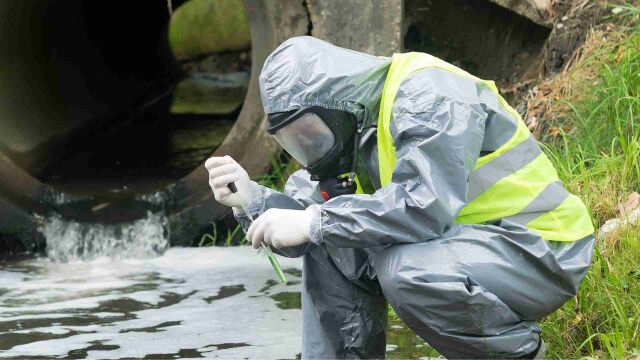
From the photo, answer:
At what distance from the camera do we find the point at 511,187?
3.48 meters

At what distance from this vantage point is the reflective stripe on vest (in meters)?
3.46

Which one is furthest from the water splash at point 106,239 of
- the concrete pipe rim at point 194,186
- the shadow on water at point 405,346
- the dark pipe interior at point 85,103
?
the shadow on water at point 405,346

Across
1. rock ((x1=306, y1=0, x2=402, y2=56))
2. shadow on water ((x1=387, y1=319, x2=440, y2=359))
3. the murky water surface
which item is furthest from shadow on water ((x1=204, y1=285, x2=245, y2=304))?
rock ((x1=306, y1=0, x2=402, y2=56))

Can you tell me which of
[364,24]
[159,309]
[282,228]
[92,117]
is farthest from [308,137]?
[92,117]

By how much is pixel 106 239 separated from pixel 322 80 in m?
3.62

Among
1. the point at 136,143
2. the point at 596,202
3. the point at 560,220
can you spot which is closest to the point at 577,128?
the point at 596,202

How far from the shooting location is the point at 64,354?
4559mm

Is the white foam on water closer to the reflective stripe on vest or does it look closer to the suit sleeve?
the suit sleeve

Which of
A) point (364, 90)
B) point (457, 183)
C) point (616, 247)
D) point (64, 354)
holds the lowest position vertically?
point (64, 354)

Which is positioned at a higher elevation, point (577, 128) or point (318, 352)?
point (577, 128)

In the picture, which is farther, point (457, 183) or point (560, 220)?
point (560, 220)

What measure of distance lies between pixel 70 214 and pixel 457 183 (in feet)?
13.6

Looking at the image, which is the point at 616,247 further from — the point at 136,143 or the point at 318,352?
the point at 136,143

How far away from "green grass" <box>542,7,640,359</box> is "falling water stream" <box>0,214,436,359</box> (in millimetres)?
711
